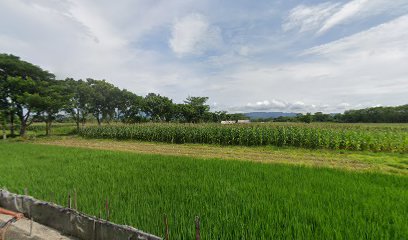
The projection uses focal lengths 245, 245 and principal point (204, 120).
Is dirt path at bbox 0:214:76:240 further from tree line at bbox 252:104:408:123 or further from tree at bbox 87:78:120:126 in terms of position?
tree line at bbox 252:104:408:123

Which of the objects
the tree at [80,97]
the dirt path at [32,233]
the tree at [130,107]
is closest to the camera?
the dirt path at [32,233]

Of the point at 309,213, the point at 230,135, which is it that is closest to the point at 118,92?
the point at 230,135

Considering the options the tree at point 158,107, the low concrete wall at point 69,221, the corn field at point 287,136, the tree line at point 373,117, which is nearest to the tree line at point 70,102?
the tree at point 158,107

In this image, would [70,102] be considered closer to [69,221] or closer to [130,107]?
[130,107]

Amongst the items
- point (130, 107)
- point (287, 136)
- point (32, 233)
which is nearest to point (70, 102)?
point (130, 107)

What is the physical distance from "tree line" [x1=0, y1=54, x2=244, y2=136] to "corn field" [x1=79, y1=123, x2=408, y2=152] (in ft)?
40.2

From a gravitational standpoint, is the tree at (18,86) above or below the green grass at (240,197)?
above

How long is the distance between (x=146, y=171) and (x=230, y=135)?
10540mm

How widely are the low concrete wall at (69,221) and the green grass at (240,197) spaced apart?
532 millimetres

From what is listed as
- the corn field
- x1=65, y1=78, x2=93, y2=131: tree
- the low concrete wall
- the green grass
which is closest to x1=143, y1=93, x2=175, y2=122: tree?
x1=65, y1=78, x2=93, y2=131: tree

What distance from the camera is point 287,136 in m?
16.0

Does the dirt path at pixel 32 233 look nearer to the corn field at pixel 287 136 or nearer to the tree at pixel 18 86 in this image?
the corn field at pixel 287 136

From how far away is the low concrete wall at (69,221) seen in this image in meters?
3.33

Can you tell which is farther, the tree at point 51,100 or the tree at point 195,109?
the tree at point 195,109
